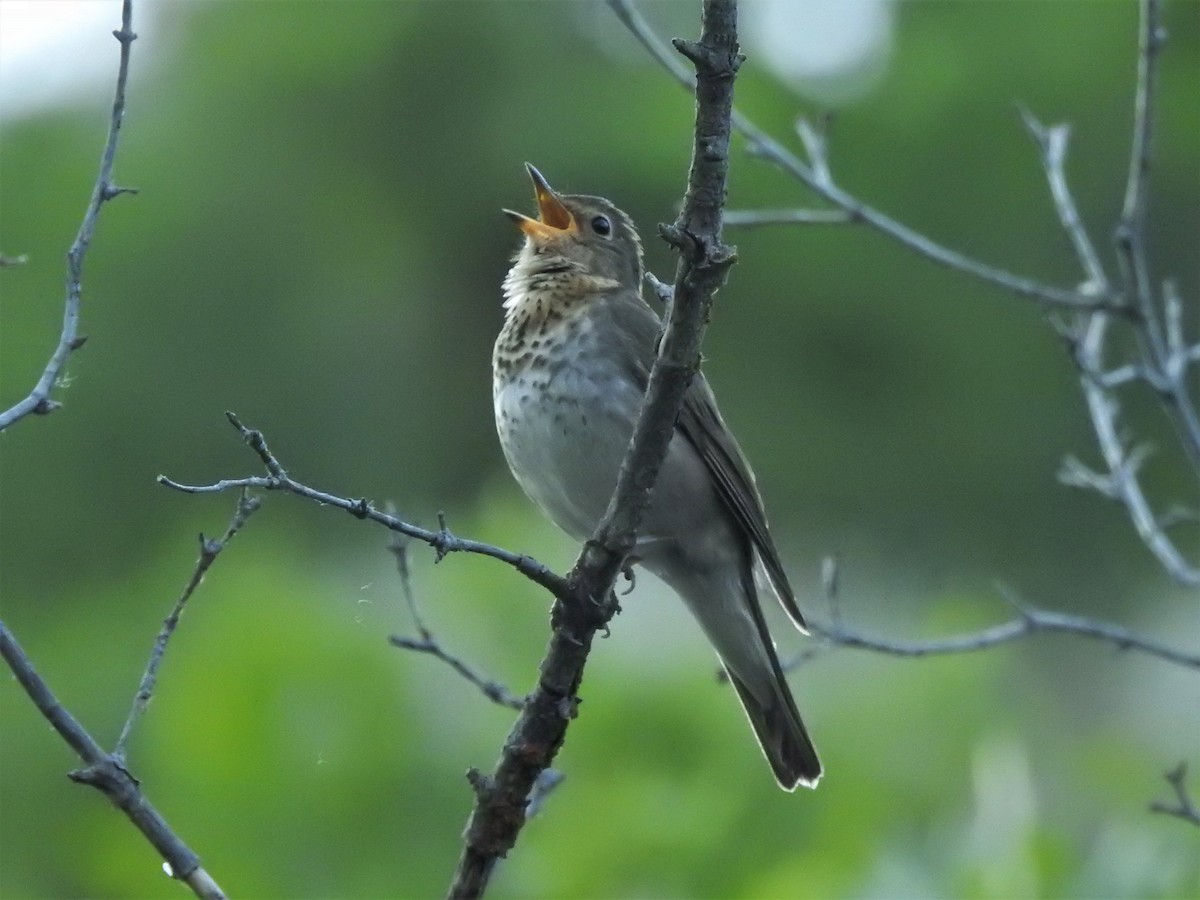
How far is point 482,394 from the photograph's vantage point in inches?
531

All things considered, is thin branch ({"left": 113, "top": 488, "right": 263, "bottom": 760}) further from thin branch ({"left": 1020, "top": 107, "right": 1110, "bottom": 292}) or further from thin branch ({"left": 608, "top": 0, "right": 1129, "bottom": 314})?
thin branch ({"left": 1020, "top": 107, "right": 1110, "bottom": 292})

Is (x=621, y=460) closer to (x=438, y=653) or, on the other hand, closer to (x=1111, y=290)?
(x=438, y=653)

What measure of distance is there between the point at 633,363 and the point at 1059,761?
→ 21.0 ft

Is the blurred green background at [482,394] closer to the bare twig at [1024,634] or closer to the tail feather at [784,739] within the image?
the tail feather at [784,739]

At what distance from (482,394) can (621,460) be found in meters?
9.32

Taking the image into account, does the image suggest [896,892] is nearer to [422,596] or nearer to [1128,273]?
[1128,273]

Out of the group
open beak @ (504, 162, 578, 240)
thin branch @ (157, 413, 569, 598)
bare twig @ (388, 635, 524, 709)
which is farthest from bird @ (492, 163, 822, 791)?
thin branch @ (157, 413, 569, 598)

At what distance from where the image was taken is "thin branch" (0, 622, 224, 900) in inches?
94.9

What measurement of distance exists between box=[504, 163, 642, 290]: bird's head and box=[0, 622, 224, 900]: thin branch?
255 cm

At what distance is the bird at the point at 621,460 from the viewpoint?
4.26 meters

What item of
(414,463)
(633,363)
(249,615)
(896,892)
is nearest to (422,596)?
(249,615)

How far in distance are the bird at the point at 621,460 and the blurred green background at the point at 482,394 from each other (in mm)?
1883

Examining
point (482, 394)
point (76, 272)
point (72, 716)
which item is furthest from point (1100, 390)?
point (482, 394)

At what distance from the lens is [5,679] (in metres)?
9.39
